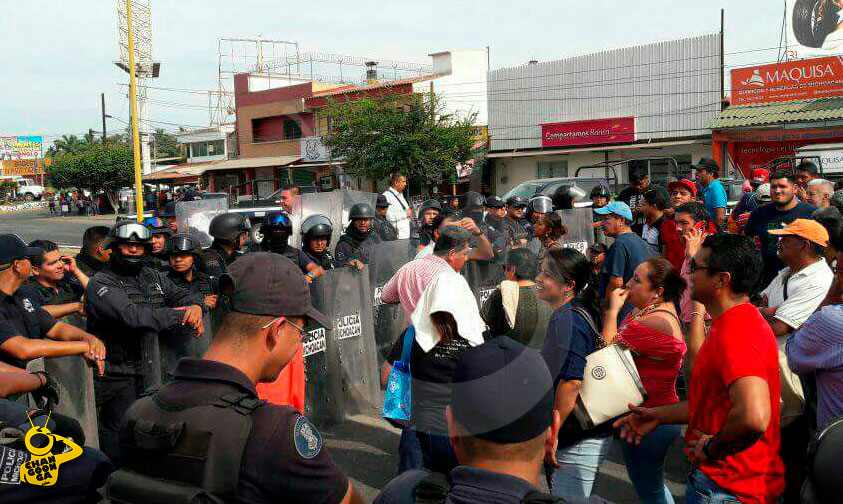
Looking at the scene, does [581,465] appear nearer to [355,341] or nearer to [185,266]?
[355,341]

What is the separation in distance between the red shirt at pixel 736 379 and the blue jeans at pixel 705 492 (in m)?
0.02

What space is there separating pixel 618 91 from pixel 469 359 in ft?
101

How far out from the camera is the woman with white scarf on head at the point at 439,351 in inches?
149

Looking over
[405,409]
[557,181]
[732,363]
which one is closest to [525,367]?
[732,363]

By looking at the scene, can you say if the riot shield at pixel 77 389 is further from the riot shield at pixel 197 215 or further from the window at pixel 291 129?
the window at pixel 291 129

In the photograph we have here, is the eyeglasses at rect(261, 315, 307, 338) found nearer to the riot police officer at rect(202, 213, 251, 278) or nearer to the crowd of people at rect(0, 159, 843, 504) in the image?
the crowd of people at rect(0, 159, 843, 504)

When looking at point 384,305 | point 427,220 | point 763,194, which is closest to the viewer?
point 384,305

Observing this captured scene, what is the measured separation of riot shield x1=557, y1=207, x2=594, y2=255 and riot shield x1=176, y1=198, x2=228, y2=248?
4.98 meters

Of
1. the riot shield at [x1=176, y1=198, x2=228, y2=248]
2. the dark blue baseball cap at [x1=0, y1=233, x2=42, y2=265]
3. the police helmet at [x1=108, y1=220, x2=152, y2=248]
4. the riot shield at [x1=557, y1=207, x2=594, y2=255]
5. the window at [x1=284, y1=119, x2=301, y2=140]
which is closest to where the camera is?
the dark blue baseball cap at [x1=0, y1=233, x2=42, y2=265]

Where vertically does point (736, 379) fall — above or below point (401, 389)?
above

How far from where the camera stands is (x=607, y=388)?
3459 mm

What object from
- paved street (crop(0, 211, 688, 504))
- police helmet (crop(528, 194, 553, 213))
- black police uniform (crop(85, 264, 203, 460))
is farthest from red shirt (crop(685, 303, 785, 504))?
police helmet (crop(528, 194, 553, 213))

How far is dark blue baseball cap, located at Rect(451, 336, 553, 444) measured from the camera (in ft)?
5.88

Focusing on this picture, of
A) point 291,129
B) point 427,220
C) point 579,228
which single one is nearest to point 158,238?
point 427,220
